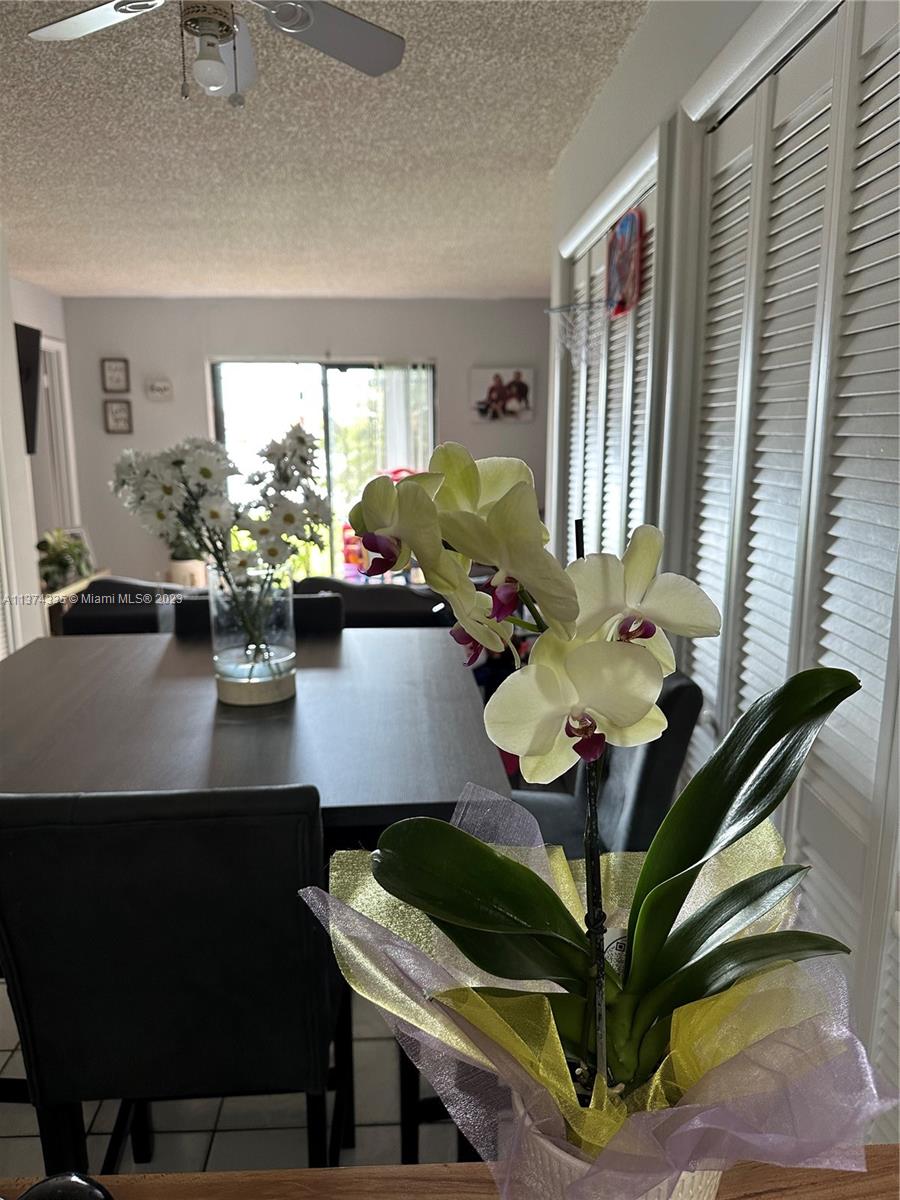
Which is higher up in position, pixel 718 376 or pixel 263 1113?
pixel 718 376

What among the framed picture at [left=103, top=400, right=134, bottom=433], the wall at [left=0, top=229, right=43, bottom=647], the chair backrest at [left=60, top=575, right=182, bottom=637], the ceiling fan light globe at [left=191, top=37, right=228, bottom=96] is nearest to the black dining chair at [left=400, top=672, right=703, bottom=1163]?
the ceiling fan light globe at [left=191, top=37, right=228, bottom=96]

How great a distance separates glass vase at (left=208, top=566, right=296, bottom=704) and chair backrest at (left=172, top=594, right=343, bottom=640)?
602 millimetres

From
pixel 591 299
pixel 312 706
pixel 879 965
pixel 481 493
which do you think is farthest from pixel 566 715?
pixel 591 299

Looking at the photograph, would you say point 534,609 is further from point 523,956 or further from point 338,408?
point 338,408

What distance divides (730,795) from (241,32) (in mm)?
1817

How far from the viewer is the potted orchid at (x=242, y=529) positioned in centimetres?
178

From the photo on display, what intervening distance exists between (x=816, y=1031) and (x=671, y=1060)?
0.28 ft

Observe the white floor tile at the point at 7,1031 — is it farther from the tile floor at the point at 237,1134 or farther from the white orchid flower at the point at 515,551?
the white orchid flower at the point at 515,551

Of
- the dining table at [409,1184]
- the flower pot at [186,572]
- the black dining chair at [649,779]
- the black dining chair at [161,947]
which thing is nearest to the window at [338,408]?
the flower pot at [186,572]

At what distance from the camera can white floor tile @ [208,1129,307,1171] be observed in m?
1.68

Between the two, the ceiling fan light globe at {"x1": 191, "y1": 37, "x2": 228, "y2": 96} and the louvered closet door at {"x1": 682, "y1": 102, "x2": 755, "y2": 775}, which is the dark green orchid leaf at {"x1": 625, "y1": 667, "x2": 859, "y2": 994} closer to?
the louvered closet door at {"x1": 682, "y1": 102, "x2": 755, "y2": 775}

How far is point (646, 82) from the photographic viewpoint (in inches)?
87.8

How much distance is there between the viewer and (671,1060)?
1.67 feet

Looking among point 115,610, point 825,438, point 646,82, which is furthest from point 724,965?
point 115,610
